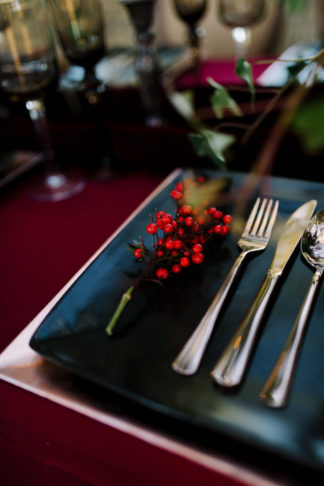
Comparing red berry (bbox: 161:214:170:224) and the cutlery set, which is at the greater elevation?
red berry (bbox: 161:214:170:224)

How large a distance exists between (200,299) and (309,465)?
15cm

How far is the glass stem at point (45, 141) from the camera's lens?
26.0 inches

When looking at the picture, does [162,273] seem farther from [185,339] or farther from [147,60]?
[147,60]

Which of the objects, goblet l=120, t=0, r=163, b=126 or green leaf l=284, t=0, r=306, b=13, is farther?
goblet l=120, t=0, r=163, b=126


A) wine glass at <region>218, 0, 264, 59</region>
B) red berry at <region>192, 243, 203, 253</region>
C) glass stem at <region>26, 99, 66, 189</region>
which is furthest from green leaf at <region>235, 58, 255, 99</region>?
wine glass at <region>218, 0, 264, 59</region>

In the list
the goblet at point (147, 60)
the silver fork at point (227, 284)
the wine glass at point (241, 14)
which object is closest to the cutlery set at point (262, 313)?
the silver fork at point (227, 284)

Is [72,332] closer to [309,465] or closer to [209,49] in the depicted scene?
[309,465]

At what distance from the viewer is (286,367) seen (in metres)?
0.28

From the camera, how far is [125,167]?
70cm

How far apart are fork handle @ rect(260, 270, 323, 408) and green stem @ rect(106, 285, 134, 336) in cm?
13

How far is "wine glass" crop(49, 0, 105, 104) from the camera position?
24.2 inches

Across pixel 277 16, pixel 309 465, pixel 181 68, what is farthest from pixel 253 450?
pixel 277 16

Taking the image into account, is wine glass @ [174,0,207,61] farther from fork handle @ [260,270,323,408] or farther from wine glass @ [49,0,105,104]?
fork handle @ [260,270,323,408]

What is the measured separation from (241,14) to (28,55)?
0.46 m
